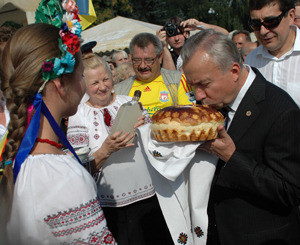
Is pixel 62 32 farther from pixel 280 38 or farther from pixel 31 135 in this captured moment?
pixel 280 38

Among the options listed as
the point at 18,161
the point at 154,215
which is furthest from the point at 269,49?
the point at 18,161

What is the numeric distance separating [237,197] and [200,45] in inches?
43.9

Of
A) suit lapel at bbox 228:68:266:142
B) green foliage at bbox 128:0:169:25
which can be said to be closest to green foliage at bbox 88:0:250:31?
green foliage at bbox 128:0:169:25

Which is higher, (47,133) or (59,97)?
(59,97)

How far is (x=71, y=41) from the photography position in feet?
4.84

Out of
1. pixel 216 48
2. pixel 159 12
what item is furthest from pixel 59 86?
pixel 159 12

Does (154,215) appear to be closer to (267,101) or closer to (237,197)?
(237,197)

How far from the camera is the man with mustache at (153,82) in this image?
3719 mm

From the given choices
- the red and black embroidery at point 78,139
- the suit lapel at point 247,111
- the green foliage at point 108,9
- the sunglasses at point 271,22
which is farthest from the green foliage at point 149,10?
the suit lapel at point 247,111

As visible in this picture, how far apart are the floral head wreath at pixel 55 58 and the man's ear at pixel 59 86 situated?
4cm

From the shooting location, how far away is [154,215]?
3.01 metres

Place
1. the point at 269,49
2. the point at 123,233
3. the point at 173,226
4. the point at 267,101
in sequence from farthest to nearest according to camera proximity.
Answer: the point at 269,49 → the point at 123,233 → the point at 173,226 → the point at 267,101

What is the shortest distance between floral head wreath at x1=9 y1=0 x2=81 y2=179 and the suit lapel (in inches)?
45.8

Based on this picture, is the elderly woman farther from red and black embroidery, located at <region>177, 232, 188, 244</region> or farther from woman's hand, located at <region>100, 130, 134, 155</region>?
red and black embroidery, located at <region>177, 232, 188, 244</region>
